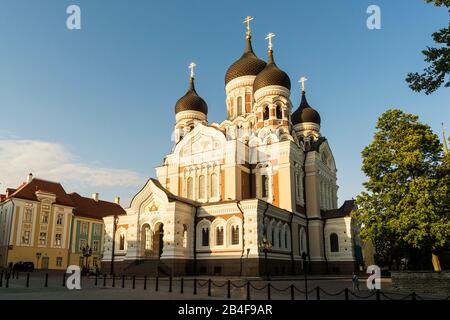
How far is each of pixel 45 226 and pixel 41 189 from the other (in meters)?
4.83

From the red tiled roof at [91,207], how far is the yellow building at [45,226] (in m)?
0.07

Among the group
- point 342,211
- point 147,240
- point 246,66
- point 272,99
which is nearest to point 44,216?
point 147,240

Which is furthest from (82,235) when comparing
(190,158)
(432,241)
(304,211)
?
(432,241)

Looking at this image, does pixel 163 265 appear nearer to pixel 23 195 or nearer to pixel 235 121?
pixel 235 121

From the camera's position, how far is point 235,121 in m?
45.1

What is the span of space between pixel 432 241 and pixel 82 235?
44458 mm

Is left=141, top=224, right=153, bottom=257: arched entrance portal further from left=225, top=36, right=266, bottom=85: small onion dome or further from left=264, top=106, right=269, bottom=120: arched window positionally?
left=225, top=36, right=266, bottom=85: small onion dome

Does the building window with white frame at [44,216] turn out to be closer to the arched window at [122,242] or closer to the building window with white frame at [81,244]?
the building window with white frame at [81,244]

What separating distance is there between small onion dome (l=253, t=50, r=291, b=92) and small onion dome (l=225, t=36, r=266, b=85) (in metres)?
3.34

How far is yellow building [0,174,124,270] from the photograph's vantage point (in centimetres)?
4528

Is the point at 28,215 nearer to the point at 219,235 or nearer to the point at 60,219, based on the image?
the point at 60,219

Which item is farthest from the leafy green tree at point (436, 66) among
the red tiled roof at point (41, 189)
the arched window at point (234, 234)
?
the red tiled roof at point (41, 189)

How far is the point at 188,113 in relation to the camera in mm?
46875

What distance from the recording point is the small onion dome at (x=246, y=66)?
4616 cm
